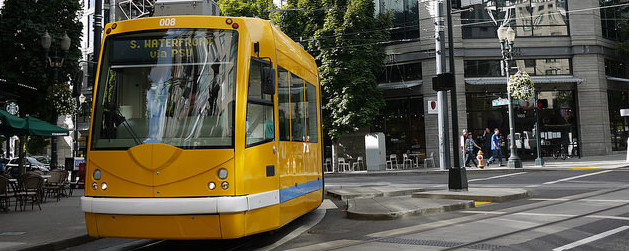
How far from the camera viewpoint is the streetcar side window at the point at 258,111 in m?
5.84

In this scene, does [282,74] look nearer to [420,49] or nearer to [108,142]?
[108,142]

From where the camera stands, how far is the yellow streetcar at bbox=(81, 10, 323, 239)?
17.6 feet

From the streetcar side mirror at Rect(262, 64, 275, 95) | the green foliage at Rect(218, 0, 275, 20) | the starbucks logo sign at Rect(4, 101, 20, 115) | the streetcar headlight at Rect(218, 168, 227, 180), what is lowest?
the streetcar headlight at Rect(218, 168, 227, 180)

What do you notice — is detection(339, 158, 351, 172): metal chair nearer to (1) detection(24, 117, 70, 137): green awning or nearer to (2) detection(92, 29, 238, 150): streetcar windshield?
(1) detection(24, 117, 70, 137): green awning

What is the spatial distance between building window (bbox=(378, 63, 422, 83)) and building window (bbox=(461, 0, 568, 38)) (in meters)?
3.46

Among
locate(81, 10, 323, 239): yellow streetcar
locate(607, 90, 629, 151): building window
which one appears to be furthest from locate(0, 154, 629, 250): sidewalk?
locate(607, 90, 629, 151): building window

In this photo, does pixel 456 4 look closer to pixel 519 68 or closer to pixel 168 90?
pixel 168 90

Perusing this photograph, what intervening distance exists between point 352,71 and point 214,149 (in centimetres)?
2021

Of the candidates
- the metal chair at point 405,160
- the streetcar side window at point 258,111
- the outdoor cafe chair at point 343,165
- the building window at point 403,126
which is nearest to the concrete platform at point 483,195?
the streetcar side window at point 258,111

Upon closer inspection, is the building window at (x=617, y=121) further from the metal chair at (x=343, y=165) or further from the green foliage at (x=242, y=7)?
the green foliage at (x=242, y=7)

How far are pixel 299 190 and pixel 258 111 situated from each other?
2.00m

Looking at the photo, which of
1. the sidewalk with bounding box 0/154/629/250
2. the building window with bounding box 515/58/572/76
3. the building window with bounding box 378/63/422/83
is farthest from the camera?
the building window with bounding box 378/63/422/83

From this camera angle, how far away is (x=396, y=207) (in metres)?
9.18

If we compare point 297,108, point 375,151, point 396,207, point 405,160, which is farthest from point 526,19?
point 297,108
